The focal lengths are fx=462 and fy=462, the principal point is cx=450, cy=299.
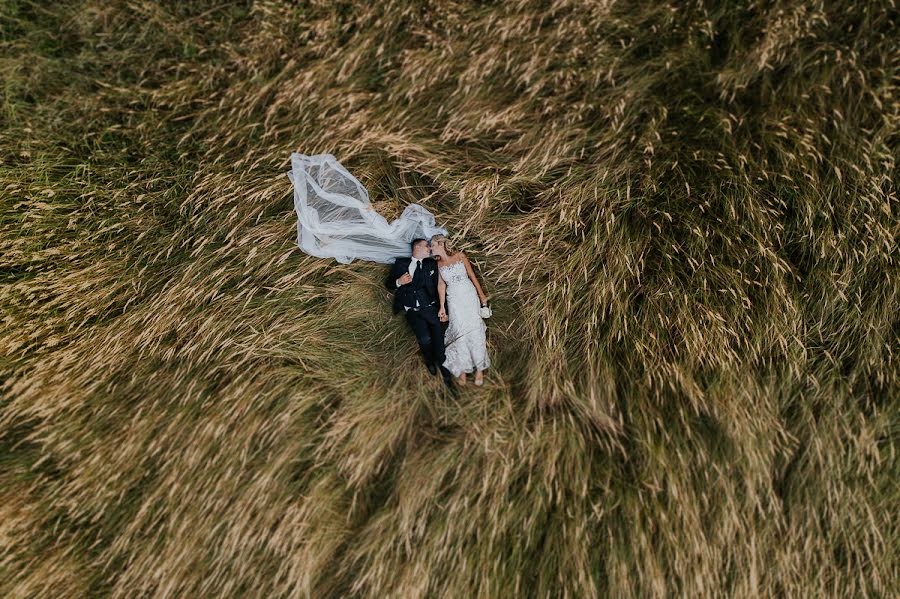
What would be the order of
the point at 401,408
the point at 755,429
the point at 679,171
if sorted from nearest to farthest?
the point at 755,429 < the point at 679,171 < the point at 401,408

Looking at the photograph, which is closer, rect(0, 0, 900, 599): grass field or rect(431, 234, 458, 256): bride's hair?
rect(0, 0, 900, 599): grass field

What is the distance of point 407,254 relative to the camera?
3.37 metres

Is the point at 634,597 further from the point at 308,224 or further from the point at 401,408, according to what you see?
the point at 308,224

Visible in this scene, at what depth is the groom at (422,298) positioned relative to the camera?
3215mm

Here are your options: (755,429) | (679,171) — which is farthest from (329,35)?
(755,429)

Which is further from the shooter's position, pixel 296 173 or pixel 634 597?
pixel 296 173

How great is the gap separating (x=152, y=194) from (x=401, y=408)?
236 cm

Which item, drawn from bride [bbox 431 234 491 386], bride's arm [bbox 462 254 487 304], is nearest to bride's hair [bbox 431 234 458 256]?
bride [bbox 431 234 491 386]

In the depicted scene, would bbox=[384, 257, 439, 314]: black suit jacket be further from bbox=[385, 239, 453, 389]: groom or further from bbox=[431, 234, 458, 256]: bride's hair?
bbox=[431, 234, 458, 256]: bride's hair

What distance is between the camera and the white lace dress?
10.6ft

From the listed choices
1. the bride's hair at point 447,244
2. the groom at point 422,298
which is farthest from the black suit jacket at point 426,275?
the bride's hair at point 447,244

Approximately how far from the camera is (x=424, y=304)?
323cm

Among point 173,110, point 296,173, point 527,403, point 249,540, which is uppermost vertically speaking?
point 173,110

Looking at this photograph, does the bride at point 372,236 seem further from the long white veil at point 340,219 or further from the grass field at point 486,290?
the grass field at point 486,290
